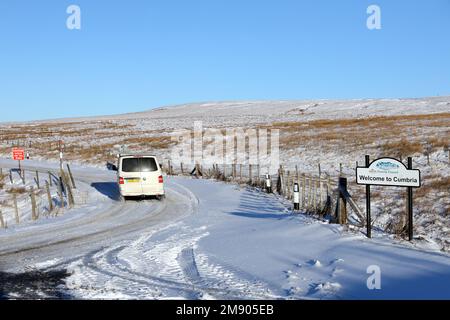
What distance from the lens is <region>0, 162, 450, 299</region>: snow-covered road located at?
688cm

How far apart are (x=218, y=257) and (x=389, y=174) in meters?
4.37

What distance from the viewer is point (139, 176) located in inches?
725

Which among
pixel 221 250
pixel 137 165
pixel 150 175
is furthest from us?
pixel 137 165

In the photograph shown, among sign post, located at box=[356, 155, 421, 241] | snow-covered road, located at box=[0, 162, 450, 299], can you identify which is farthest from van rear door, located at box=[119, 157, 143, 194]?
sign post, located at box=[356, 155, 421, 241]

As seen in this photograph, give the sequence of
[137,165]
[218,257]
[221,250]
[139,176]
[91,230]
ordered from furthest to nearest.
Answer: [137,165] < [139,176] < [91,230] < [221,250] < [218,257]

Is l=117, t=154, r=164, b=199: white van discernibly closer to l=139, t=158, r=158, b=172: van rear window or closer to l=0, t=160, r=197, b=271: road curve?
l=139, t=158, r=158, b=172: van rear window

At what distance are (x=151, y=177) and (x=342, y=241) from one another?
32.5ft

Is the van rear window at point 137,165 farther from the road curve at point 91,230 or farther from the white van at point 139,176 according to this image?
the road curve at point 91,230

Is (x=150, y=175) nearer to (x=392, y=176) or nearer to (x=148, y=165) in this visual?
(x=148, y=165)

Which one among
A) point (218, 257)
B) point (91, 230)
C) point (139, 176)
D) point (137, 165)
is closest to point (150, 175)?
point (139, 176)

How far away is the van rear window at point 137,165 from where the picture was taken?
18.6m

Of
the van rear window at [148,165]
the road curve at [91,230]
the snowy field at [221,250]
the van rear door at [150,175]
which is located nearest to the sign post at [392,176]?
Answer: the snowy field at [221,250]
